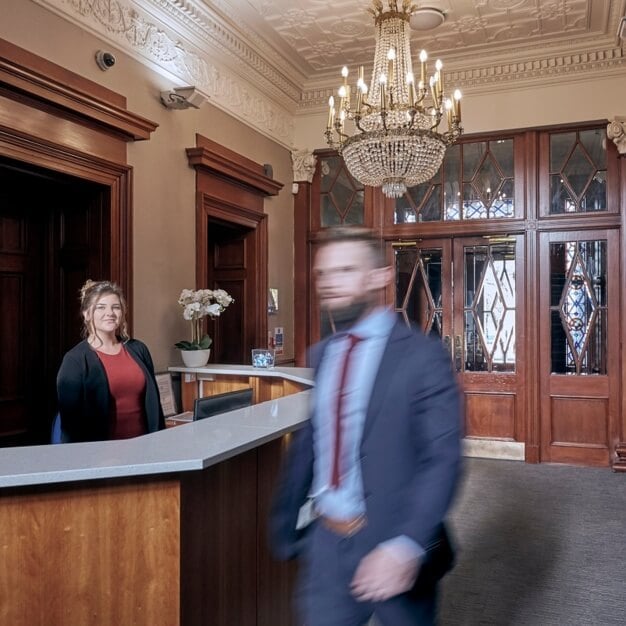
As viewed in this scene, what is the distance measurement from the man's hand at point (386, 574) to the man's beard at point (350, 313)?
52cm

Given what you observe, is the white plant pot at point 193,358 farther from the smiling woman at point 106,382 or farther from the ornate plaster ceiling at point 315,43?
the ornate plaster ceiling at point 315,43

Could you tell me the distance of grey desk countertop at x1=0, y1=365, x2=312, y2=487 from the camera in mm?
1554

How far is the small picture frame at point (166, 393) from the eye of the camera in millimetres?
4191

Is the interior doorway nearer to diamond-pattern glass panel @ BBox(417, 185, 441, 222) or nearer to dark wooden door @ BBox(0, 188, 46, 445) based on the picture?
dark wooden door @ BBox(0, 188, 46, 445)

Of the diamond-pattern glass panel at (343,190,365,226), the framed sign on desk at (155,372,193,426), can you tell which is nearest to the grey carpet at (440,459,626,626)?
the framed sign on desk at (155,372,193,426)

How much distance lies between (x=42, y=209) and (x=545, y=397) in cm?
457

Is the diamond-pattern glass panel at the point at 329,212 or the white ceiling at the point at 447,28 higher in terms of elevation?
the white ceiling at the point at 447,28

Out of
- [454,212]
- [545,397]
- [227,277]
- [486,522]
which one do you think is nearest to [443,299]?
[454,212]

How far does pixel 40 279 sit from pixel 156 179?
1.03 metres

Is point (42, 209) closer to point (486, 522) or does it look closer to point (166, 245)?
point (166, 245)

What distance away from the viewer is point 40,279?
397 cm

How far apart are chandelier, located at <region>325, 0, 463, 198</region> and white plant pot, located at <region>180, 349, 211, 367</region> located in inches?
66.6

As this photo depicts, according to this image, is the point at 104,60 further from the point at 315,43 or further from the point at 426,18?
the point at 426,18

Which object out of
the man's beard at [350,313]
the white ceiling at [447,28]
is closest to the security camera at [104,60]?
the white ceiling at [447,28]
